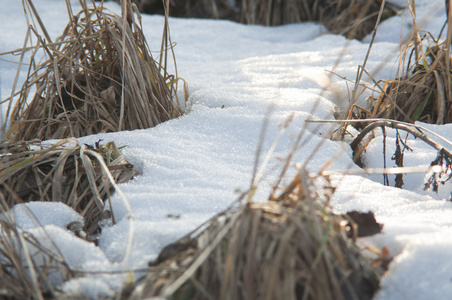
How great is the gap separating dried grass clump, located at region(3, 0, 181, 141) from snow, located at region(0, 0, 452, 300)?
0.58 feet

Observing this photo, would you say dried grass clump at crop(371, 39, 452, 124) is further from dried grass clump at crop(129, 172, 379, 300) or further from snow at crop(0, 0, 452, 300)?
dried grass clump at crop(129, 172, 379, 300)

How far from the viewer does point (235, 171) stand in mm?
1443

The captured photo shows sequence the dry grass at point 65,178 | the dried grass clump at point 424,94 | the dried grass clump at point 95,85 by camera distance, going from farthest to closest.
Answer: the dried grass clump at point 424,94 < the dried grass clump at point 95,85 < the dry grass at point 65,178

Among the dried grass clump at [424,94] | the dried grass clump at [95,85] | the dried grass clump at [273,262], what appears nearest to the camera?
the dried grass clump at [273,262]

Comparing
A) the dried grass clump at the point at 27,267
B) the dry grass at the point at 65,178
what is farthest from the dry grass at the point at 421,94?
the dried grass clump at the point at 27,267

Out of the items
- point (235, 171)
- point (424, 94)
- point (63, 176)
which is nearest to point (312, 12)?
point (424, 94)

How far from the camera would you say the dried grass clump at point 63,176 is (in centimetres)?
128

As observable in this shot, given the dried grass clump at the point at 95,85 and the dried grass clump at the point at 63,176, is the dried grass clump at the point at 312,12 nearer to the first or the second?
the dried grass clump at the point at 95,85

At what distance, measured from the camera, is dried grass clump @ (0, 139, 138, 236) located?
1.28 m

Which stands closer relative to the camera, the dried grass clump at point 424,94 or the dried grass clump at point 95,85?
the dried grass clump at point 95,85

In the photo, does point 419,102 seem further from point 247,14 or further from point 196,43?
point 247,14

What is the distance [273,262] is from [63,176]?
2.77 feet

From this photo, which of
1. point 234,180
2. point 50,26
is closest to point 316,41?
point 50,26

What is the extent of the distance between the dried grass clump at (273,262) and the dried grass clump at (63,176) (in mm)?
467
